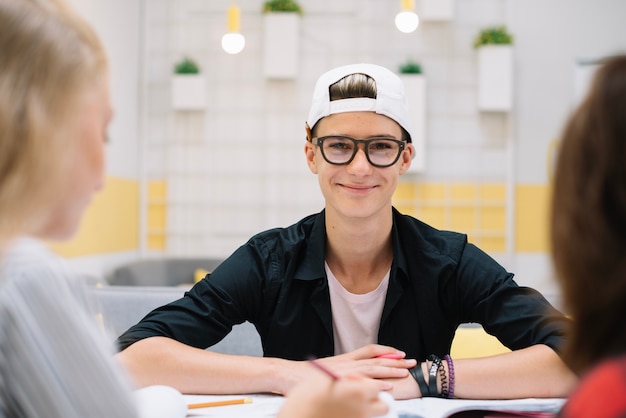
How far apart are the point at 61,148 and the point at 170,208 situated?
207 inches

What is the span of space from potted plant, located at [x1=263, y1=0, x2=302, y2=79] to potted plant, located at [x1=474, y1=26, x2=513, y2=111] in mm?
1572

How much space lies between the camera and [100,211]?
5.20 metres

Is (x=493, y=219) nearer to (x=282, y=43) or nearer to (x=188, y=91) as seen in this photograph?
(x=282, y=43)

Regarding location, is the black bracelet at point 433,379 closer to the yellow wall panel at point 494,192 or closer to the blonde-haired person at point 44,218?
the blonde-haired person at point 44,218

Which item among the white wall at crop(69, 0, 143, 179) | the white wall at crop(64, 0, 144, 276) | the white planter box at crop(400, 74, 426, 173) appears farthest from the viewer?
the white planter box at crop(400, 74, 426, 173)

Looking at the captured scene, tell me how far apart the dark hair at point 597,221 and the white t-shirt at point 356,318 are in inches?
46.0

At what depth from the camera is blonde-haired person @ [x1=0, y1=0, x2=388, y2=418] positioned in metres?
0.81

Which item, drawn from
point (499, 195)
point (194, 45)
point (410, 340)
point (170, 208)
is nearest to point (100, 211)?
point (170, 208)

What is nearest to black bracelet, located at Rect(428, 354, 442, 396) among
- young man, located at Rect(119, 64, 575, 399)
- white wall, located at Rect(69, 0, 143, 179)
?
young man, located at Rect(119, 64, 575, 399)

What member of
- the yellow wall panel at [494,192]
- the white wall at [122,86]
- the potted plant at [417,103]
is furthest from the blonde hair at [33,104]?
the yellow wall panel at [494,192]

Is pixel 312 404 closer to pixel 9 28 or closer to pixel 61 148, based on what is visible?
pixel 61 148

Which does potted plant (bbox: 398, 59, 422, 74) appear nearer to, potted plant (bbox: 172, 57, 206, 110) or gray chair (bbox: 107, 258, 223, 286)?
potted plant (bbox: 172, 57, 206, 110)

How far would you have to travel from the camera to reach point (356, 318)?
1974mm

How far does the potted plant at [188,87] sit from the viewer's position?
19.1 ft
